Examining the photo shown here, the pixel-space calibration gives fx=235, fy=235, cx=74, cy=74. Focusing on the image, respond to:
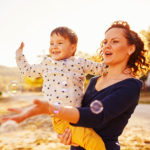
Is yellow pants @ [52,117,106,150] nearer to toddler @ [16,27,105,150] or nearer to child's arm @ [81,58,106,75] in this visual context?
toddler @ [16,27,105,150]

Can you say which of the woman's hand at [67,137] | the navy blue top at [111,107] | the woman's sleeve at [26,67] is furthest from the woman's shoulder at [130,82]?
the woman's sleeve at [26,67]

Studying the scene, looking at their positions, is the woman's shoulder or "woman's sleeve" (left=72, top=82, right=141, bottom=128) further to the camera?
the woman's shoulder

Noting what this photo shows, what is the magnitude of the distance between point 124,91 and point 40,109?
2.25ft

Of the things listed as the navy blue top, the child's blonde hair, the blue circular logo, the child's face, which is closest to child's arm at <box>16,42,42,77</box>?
the child's face

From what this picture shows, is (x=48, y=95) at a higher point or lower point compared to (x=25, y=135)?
higher

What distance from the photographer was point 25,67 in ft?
7.67

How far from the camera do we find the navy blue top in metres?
1.42

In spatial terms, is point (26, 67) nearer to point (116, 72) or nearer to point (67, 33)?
point (67, 33)

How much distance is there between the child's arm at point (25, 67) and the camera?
232 cm

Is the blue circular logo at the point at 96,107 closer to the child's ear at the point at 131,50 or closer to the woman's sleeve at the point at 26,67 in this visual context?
the child's ear at the point at 131,50

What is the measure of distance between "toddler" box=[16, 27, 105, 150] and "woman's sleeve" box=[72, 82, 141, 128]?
0.55 m

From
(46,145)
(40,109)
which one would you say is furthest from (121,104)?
(46,145)

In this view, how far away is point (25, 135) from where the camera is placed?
26.7 feet

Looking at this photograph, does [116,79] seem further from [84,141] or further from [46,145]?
[46,145]
